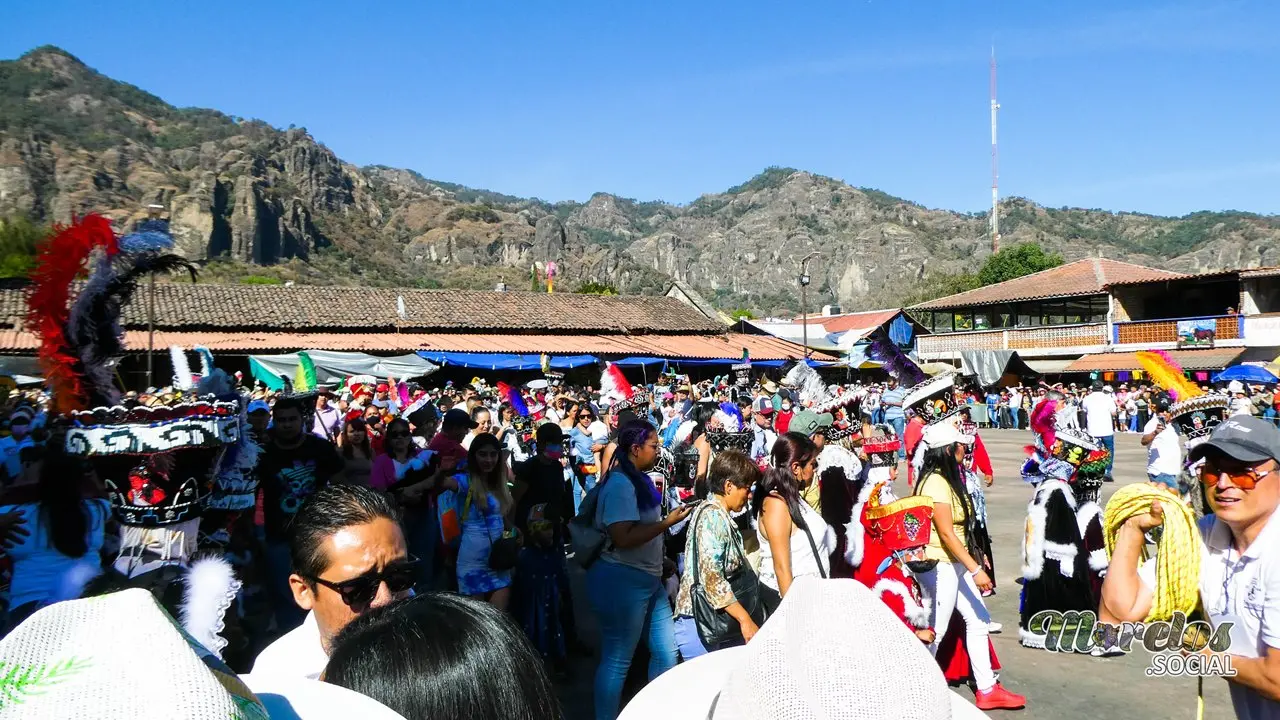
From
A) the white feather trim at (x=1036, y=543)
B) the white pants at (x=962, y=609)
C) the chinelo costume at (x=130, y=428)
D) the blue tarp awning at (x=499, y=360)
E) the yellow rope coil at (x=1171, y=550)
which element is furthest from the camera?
the blue tarp awning at (x=499, y=360)

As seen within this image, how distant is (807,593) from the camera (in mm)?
1335

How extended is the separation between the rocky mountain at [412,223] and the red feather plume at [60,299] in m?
47.1

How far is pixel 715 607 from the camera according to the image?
13.4 feet

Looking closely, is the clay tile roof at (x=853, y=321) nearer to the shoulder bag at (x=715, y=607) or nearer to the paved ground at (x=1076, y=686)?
the paved ground at (x=1076, y=686)

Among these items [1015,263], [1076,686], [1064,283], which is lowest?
[1076,686]

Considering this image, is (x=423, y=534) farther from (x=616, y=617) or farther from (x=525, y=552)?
(x=616, y=617)

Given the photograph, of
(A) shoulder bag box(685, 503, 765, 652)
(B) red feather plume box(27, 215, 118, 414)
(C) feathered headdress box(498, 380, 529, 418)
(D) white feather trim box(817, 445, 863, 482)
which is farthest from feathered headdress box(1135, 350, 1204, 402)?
(C) feathered headdress box(498, 380, 529, 418)

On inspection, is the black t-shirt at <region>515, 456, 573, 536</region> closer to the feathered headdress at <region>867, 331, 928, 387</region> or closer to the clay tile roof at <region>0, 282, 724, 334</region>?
the feathered headdress at <region>867, 331, 928, 387</region>

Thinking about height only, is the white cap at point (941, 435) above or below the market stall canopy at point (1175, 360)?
above

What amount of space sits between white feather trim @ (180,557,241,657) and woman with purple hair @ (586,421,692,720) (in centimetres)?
170

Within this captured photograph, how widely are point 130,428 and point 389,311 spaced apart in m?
30.7

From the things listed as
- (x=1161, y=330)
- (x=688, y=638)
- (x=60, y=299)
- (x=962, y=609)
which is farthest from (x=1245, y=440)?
(x=1161, y=330)

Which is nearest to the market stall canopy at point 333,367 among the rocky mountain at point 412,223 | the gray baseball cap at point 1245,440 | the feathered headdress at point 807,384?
the feathered headdress at point 807,384

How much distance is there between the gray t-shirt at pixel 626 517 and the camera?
13.9 ft
